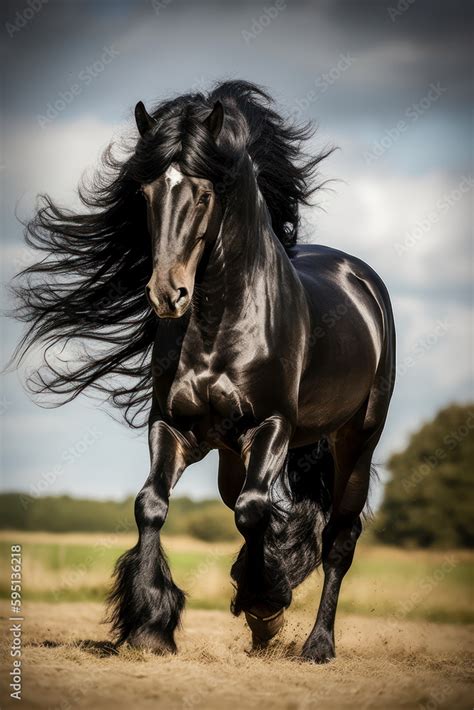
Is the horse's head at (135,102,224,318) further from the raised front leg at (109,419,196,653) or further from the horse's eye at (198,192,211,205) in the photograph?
the raised front leg at (109,419,196,653)

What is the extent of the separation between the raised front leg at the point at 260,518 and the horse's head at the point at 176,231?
1.01 metres

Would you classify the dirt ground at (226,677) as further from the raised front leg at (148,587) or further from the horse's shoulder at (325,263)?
the horse's shoulder at (325,263)

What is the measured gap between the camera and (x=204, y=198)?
5668mm

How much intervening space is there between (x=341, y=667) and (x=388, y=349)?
8.15 feet

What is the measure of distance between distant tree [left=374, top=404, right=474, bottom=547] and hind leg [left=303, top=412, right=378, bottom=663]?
24.5 metres

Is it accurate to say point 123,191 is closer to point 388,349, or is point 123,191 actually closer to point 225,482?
point 225,482

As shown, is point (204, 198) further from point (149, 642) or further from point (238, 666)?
point (238, 666)

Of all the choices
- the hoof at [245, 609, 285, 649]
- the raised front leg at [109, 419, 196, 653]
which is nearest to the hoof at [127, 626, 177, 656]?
the raised front leg at [109, 419, 196, 653]

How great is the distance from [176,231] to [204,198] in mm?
300

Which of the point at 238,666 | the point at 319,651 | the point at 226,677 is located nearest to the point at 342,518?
the point at 319,651

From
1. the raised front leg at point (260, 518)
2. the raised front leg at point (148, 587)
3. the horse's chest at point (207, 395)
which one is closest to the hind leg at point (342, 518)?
the raised front leg at point (260, 518)

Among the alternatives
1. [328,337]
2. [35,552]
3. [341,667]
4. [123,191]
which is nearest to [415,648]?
[341,667]

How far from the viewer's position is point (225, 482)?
284 inches

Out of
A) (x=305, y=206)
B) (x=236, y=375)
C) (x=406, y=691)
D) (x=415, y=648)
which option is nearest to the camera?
(x=406, y=691)
